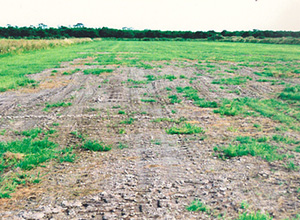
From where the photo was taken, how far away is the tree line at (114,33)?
79.6 m

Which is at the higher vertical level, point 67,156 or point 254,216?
point 254,216

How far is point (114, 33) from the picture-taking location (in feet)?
312

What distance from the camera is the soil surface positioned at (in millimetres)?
3483

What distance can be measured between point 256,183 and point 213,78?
10.2 m

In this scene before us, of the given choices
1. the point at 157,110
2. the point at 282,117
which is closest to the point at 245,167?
the point at 282,117

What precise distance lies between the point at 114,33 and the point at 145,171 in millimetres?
96578

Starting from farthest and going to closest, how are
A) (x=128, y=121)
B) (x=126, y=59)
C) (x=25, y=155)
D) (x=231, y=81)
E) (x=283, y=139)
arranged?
(x=126, y=59) → (x=231, y=81) → (x=128, y=121) → (x=283, y=139) → (x=25, y=155)

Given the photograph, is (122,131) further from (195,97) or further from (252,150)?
(195,97)

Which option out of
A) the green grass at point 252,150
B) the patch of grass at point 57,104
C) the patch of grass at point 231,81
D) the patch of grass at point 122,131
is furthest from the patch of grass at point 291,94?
the patch of grass at point 57,104

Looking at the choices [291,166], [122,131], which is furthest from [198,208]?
[122,131]

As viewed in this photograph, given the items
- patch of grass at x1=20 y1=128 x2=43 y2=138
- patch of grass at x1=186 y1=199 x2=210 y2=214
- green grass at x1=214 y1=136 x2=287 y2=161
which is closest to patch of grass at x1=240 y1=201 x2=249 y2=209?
patch of grass at x1=186 y1=199 x2=210 y2=214

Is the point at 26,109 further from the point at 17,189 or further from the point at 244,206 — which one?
the point at 244,206

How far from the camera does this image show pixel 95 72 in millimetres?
14898

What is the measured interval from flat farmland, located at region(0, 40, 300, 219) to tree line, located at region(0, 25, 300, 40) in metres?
76.1
